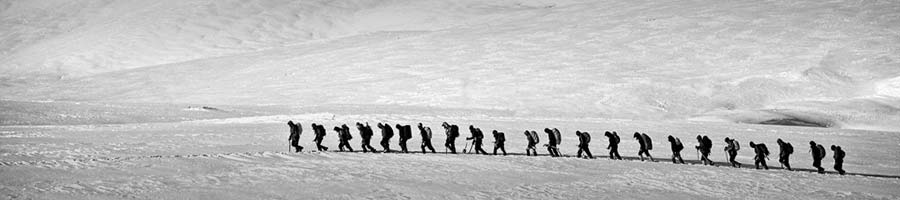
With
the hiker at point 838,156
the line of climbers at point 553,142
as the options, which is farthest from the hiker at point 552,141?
the hiker at point 838,156

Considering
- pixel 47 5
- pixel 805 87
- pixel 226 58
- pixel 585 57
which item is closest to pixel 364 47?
pixel 226 58

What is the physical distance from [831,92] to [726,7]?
2805cm

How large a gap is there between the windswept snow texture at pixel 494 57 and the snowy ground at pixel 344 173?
19.1m

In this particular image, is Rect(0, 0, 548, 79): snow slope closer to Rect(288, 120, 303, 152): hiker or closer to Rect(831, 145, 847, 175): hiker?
Rect(288, 120, 303, 152): hiker

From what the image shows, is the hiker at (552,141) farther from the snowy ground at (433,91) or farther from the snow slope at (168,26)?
the snow slope at (168,26)

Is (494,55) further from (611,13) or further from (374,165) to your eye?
(374,165)

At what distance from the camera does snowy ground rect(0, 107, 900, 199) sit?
461 inches

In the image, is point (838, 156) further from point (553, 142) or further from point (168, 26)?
point (168, 26)

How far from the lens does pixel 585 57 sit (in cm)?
5500

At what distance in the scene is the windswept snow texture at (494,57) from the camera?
4269 centimetres

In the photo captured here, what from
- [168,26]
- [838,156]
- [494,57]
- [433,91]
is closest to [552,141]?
[838,156]

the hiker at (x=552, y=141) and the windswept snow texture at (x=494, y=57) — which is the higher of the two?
the windswept snow texture at (x=494, y=57)

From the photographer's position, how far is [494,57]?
2235 inches

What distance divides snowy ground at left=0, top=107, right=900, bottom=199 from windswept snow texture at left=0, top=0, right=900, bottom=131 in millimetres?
19068
